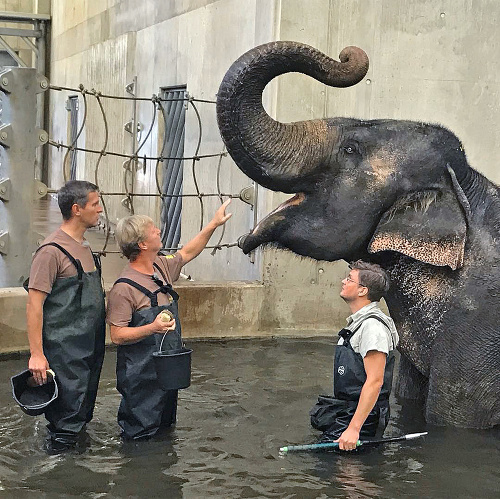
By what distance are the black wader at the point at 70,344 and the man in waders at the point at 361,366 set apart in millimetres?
1223

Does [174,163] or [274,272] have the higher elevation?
[174,163]

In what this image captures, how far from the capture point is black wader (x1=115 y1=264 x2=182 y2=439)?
489 cm

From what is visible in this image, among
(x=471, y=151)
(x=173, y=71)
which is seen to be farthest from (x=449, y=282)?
(x=173, y=71)

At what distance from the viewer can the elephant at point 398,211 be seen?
5105 millimetres

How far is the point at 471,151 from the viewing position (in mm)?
8555

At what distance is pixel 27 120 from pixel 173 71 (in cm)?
400

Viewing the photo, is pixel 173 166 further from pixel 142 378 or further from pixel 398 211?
pixel 142 378

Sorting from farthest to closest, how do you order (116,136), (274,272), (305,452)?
(116,136) < (274,272) < (305,452)

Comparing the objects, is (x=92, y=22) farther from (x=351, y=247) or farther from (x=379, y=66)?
(x=351, y=247)

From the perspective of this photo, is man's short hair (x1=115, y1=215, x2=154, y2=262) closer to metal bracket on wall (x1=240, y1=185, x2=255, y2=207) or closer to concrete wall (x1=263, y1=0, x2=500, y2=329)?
concrete wall (x1=263, y1=0, x2=500, y2=329)

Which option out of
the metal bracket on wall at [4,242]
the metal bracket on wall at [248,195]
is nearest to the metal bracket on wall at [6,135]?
the metal bracket on wall at [4,242]

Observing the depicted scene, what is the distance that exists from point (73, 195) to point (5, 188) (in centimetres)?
300

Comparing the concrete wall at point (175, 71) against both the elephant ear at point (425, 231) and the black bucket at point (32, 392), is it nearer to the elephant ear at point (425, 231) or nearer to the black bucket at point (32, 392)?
the elephant ear at point (425, 231)

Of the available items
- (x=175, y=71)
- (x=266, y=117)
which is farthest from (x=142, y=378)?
(x=175, y=71)
